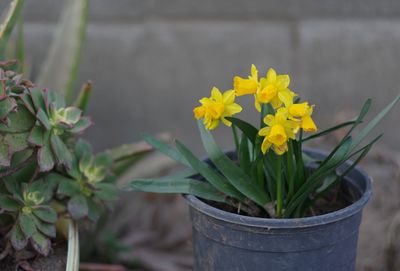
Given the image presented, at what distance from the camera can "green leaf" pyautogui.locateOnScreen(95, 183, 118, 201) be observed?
4.23ft

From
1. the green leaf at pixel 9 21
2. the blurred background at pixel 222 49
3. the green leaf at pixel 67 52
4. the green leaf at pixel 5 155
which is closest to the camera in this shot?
the green leaf at pixel 5 155

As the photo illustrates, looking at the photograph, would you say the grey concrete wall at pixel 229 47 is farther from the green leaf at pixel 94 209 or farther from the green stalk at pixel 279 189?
the green stalk at pixel 279 189

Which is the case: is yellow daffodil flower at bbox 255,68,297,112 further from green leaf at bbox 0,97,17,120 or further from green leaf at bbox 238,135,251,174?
green leaf at bbox 0,97,17,120

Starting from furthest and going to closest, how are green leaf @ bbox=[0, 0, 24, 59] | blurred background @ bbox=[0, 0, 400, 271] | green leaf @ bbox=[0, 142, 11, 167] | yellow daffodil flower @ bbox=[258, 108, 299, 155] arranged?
blurred background @ bbox=[0, 0, 400, 271], green leaf @ bbox=[0, 0, 24, 59], green leaf @ bbox=[0, 142, 11, 167], yellow daffodil flower @ bbox=[258, 108, 299, 155]

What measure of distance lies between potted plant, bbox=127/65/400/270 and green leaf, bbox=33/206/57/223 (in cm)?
18

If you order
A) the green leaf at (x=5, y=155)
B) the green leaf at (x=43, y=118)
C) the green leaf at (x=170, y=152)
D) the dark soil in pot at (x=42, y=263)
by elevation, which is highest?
the green leaf at (x=43, y=118)

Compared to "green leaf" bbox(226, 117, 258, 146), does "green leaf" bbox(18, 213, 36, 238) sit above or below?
below

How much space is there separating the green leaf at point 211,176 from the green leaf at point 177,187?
20mm

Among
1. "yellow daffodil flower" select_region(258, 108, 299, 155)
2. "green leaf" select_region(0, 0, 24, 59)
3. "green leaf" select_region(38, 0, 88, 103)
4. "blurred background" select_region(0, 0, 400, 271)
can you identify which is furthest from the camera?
"blurred background" select_region(0, 0, 400, 271)

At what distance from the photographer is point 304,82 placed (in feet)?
7.00

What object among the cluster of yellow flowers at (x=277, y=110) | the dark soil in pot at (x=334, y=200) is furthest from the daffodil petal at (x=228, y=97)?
the dark soil in pot at (x=334, y=200)

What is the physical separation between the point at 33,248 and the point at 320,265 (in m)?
0.54

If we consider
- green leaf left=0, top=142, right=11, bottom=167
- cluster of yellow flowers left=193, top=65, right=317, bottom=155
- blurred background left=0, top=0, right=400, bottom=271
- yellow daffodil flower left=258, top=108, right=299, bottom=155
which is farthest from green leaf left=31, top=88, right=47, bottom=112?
blurred background left=0, top=0, right=400, bottom=271

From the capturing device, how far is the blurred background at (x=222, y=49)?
2.09 metres
